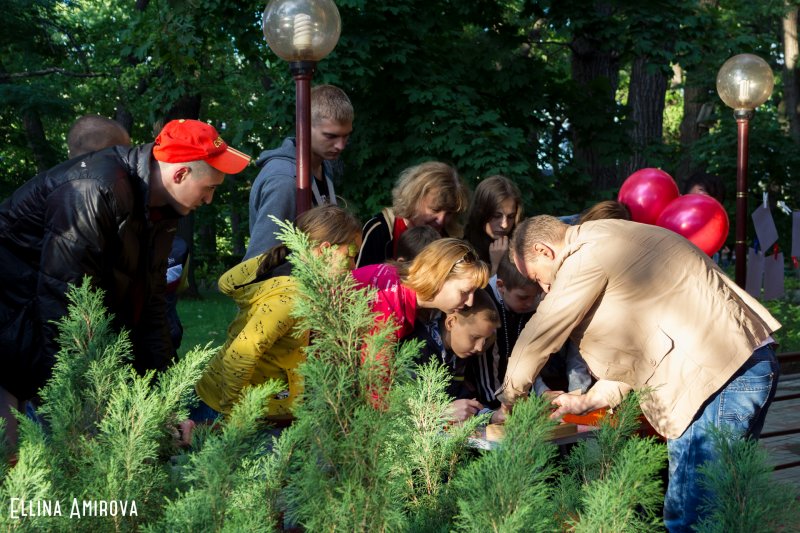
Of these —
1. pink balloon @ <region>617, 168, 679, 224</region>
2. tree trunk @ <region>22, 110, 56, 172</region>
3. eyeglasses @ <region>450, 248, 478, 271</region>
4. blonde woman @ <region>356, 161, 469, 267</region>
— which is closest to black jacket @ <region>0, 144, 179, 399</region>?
eyeglasses @ <region>450, 248, 478, 271</region>

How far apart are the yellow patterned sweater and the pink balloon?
10.3 feet

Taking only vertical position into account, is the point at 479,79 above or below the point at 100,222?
above

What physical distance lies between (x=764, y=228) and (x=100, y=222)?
7.13 meters

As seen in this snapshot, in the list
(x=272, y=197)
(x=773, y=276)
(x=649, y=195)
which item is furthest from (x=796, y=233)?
(x=272, y=197)

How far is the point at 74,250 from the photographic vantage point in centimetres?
273

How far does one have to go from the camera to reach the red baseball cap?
295 cm

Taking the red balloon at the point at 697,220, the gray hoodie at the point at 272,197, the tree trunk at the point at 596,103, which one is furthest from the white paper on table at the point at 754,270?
the gray hoodie at the point at 272,197

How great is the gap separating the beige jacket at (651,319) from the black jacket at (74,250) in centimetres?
127

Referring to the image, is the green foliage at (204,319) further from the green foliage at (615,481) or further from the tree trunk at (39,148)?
the green foliage at (615,481)

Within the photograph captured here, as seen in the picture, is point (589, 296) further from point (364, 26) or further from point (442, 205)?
point (364, 26)

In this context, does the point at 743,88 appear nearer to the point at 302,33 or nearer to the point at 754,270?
the point at 754,270

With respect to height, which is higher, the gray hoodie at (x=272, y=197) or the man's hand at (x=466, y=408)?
the gray hoodie at (x=272, y=197)

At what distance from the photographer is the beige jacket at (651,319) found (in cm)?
303

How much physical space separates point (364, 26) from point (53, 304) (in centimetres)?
682
